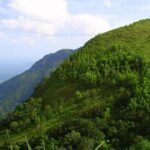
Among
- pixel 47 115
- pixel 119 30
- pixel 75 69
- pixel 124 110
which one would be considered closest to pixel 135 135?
pixel 124 110

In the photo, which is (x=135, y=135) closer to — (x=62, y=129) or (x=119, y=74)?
(x=62, y=129)

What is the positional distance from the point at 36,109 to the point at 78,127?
12.3 meters

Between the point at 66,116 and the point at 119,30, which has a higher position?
the point at 119,30

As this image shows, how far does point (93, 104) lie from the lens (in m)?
54.6

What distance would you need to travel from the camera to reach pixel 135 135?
1854 inches

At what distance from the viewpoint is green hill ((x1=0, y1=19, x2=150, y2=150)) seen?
4706cm

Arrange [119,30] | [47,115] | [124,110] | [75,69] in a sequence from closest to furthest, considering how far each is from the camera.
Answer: [124,110], [47,115], [75,69], [119,30]

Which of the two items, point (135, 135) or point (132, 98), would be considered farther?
point (132, 98)

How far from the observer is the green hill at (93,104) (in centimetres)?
4706

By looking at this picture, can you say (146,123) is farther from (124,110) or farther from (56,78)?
(56,78)

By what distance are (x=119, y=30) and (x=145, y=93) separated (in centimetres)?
2831

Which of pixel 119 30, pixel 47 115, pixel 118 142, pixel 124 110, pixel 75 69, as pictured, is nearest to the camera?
pixel 118 142

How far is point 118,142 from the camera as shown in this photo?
154 feet

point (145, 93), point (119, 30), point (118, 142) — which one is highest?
point (119, 30)
